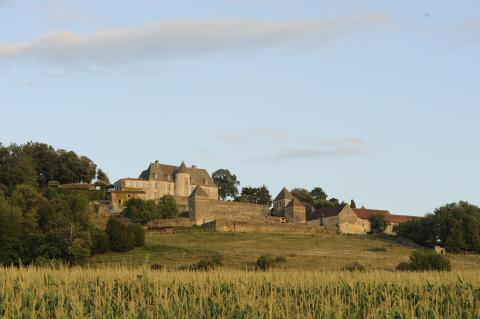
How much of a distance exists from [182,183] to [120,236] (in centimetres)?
4069

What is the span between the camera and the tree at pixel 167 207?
93562 millimetres

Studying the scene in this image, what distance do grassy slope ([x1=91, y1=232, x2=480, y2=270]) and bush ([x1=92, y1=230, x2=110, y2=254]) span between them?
30.0 inches

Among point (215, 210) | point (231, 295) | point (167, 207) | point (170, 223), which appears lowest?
point (231, 295)

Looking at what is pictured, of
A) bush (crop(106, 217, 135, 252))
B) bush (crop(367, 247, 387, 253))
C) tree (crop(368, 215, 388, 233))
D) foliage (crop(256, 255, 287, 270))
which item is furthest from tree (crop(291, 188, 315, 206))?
foliage (crop(256, 255, 287, 270))

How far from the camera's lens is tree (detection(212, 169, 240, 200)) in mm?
133125

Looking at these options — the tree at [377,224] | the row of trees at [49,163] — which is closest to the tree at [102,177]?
the row of trees at [49,163]

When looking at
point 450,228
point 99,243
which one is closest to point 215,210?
point 450,228

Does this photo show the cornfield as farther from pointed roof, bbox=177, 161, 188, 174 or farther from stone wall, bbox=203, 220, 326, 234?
pointed roof, bbox=177, 161, 188, 174

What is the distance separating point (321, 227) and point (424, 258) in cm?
3986

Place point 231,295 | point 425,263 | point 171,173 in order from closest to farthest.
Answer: point 231,295, point 425,263, point 171,173

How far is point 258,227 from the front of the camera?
9044 centimetres

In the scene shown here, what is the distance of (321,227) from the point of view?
318 feet

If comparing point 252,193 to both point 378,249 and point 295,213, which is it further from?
point 378,249

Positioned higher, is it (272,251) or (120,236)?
(120,236)
